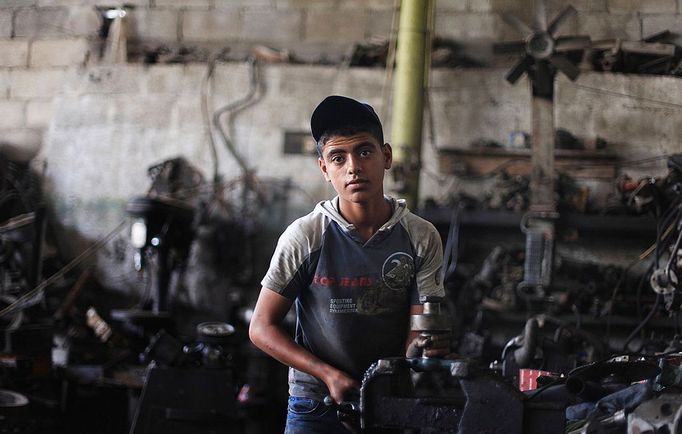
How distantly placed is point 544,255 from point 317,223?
3232 millimetres

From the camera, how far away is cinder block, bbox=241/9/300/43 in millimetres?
6141

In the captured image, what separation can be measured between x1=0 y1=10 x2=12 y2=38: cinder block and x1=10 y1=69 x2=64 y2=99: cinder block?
37cm

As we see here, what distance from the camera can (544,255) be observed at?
15.7 ft

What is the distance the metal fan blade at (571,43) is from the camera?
488 cm

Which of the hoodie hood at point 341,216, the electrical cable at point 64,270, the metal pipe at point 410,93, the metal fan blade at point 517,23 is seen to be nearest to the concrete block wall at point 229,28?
the metal pipe at point 410,93

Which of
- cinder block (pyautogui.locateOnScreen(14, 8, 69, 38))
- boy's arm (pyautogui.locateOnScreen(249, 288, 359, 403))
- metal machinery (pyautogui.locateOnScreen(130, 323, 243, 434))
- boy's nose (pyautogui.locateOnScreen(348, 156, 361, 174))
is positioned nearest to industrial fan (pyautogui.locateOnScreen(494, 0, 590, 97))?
metal machinery (pyautogui.locateOnScreen(130, 323, 243, 434))

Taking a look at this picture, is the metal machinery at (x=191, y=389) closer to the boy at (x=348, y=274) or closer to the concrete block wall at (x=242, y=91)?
the boy at (x=348, y=274)

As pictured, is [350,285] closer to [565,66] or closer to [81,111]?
[565,66]

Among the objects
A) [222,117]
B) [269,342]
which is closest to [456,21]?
[222,117]

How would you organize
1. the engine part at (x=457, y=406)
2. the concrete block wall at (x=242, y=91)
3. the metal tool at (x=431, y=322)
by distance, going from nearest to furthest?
1. the engine part at (x=457, y=406)
2. the metal tool at (x=431, y=322)
3. the concrete block wall at (x=242, y=91)

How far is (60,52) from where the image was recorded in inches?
250

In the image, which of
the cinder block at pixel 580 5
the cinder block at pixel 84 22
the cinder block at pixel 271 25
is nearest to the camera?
the cinder block at pixel 580 5

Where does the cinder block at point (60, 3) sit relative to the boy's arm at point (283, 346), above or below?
above

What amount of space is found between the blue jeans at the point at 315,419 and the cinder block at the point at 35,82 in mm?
5267
